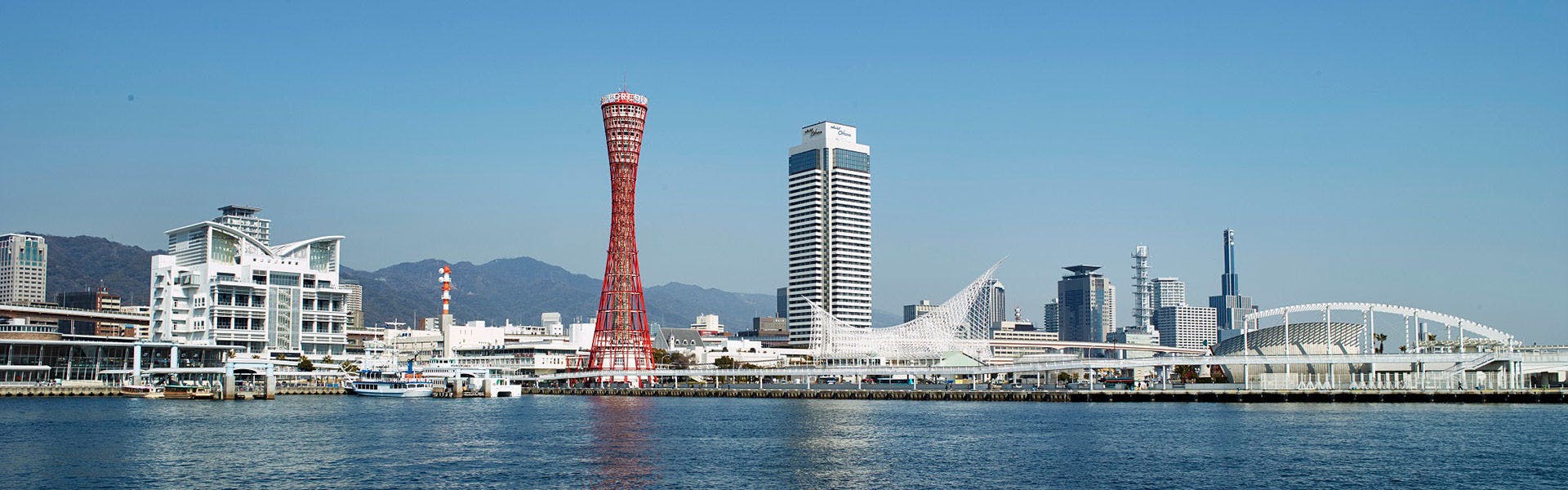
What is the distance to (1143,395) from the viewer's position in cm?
8931

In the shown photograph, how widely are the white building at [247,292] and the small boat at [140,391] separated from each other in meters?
13.3

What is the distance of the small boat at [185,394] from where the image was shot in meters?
95.1

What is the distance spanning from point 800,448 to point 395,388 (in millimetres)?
64744

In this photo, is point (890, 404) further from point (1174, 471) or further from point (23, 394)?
point (23, 394)

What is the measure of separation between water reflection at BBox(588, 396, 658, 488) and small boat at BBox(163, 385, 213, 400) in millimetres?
30527

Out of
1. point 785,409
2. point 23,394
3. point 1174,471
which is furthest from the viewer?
point 23,394

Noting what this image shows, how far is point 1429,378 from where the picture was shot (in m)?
85.2

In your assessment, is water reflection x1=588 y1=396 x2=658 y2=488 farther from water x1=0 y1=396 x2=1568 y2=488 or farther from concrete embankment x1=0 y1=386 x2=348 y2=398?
concrete embankment x1=0 y1=386 x2=348 y2=398

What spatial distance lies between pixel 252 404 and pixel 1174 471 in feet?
212

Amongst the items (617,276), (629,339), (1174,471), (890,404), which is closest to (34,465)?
(1174,471)

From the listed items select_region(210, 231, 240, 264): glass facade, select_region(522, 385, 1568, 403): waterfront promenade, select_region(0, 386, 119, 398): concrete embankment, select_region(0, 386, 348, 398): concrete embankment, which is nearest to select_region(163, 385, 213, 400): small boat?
select_region(0, 386, 348, 398): concrete embankment

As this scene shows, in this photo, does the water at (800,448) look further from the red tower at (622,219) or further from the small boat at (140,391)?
the red tower at (622,219)

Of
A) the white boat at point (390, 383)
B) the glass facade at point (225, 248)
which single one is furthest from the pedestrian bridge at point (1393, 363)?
the glass facade at point (225, 248)

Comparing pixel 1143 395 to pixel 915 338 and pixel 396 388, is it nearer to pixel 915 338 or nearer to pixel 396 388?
pixel 396 388
